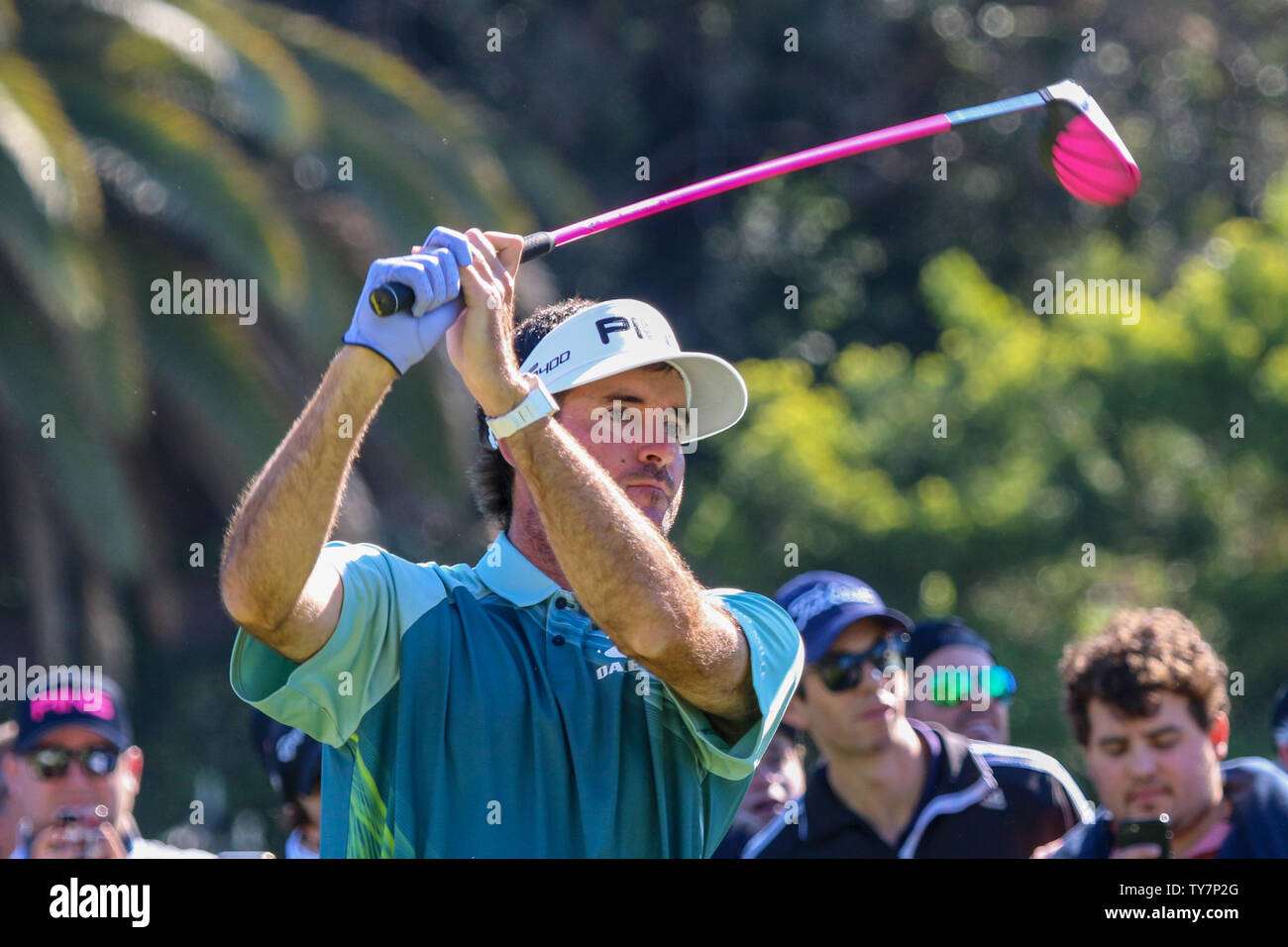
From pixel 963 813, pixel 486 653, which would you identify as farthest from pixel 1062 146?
pixel 486 653

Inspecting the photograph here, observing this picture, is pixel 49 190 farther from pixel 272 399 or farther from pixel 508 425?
pixel 508 425

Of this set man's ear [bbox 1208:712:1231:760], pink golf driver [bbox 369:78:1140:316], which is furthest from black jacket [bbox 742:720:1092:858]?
pink golf driver [bbox 369:78:1140:316]

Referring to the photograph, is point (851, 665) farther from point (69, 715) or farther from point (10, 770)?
point (10, 770)

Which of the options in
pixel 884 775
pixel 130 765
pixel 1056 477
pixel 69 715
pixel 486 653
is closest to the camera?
pixel 486 653

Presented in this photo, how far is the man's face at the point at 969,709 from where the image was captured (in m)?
6.55

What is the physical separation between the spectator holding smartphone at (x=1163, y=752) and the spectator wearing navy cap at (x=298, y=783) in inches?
92.4

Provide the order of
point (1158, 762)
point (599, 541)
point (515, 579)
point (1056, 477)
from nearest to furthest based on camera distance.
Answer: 1. point (599, 541)
2. point (515, 579)
3. point (1158, 762)
4. point (1056, 477)

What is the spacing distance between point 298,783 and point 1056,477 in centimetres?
856

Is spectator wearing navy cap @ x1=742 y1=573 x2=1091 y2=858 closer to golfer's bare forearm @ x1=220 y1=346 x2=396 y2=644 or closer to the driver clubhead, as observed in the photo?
the driver clubhead

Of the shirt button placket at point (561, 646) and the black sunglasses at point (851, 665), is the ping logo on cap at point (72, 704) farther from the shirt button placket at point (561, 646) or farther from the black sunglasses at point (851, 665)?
the shirt button placket at point (561, 646)

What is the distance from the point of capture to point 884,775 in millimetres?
5578

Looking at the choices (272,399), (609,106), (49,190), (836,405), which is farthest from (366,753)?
(609,106)

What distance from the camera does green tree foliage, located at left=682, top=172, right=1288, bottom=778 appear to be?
12969mm
